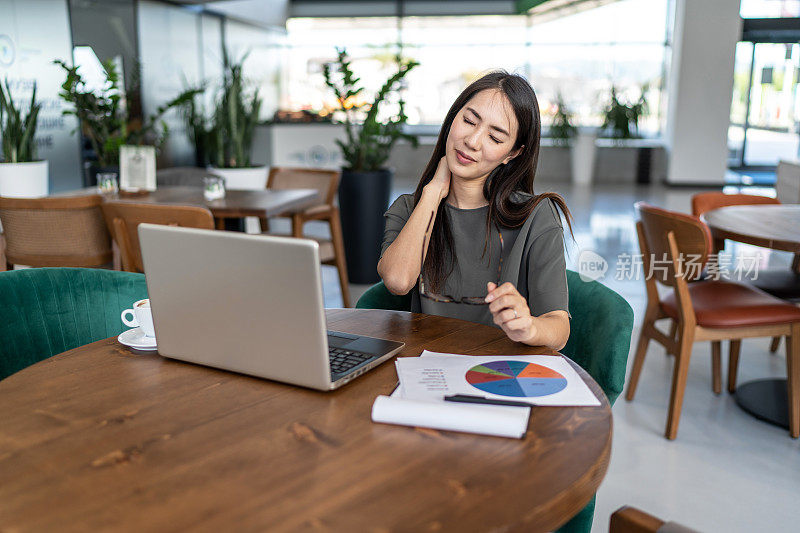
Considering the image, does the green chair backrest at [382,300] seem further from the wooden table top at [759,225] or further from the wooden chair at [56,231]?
the wooden chair at [56,231]

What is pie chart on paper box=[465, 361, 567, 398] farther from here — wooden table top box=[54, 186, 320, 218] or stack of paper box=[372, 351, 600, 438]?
wooden table top box=[54, 186, 320, 218]

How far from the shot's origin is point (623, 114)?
10219mm

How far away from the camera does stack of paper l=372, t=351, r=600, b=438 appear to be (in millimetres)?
996

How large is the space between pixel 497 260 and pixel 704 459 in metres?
1.40

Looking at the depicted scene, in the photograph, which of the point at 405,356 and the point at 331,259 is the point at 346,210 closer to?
the point at 331,259

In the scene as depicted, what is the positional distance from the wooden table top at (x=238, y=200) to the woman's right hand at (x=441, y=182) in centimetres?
184

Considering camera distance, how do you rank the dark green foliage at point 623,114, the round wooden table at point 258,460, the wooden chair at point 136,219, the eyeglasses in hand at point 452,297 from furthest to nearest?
the dark green foliage at point 623,114 < the wooden chair at point 136,219 < the eyeglasses in hand at point 452,297 < the round wooden table at point 258,460

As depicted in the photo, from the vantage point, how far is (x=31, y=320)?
168 cm

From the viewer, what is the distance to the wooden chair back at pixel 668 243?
260cm

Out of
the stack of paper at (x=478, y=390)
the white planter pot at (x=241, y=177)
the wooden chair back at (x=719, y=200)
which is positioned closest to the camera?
the stack of paper at (x=478, y=390)

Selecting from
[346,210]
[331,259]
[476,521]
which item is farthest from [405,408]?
[346,210]

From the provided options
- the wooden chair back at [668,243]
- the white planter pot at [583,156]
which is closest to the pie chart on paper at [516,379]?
the wooden chair back at [668,243]

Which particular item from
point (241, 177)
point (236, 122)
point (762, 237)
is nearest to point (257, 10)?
point (236, 122)

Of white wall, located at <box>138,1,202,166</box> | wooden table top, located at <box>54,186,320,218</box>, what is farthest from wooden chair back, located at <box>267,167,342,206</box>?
Answer: white wall, located at <box>138,1,202,166</box>
